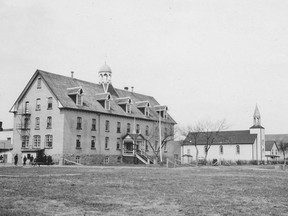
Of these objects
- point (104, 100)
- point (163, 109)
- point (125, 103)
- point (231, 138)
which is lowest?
point (231, 138)

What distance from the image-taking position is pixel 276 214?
35.0 feet

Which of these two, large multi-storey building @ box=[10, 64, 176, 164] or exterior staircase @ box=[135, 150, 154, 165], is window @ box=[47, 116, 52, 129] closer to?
large multi-storey building @ box=[10, 64, 176, 164]

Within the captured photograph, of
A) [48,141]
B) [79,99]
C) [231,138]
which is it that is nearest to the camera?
[48,141]

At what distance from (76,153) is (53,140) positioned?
11.2 ft

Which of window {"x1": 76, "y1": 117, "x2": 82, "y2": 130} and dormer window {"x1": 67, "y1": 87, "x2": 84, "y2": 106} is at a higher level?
dormer window {"x1": 67, "y1": 87, "x2": 84, "y2": 106}

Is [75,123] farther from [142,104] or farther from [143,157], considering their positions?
[142,104]

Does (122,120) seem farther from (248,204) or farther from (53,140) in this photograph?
(248,204)

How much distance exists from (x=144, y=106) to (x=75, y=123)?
16.6 m

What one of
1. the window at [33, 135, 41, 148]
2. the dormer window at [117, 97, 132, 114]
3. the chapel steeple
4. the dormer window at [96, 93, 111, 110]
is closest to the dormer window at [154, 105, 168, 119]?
the dormer window at [117, 97, 132, 114]

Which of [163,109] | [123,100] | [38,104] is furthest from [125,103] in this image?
[38,104]

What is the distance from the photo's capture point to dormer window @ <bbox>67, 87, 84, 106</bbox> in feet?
179

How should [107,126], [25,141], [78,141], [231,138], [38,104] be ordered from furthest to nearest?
[231,138]
[107,126]
[25,141]
[38,104]
[78,141]

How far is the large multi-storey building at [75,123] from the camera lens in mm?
53372

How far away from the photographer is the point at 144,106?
68.4 metres
